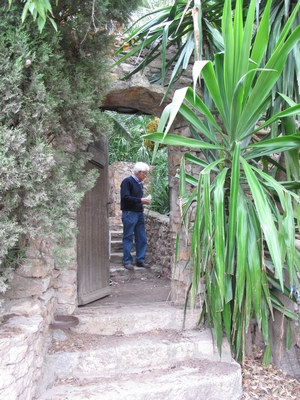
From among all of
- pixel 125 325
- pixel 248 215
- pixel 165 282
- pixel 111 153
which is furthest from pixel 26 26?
pixel 111 153

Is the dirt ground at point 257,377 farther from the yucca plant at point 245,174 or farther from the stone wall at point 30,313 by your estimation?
the yucca plant at point 245,174

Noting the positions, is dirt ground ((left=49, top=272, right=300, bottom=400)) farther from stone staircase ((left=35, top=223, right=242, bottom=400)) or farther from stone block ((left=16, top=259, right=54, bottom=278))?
stone block ((left=16, top=259, right=54, bottom=278))

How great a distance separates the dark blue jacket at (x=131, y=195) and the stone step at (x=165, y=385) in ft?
8.92

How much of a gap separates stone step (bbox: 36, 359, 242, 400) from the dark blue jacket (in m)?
2.72

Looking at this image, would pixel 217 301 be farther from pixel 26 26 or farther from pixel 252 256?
pixel 26 26

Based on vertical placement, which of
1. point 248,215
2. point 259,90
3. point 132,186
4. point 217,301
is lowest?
point 217,301

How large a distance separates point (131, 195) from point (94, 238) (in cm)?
150

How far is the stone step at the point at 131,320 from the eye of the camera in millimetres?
3131

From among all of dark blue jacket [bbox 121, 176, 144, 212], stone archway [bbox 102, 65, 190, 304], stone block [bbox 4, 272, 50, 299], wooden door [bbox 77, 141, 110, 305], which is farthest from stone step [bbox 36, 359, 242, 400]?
dark blue jacket [bbox 121, 176, 144, 212]

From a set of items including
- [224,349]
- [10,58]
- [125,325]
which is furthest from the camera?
[125,325]

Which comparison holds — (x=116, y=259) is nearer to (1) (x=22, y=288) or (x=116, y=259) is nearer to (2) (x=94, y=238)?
(2) (x=94, y=238)

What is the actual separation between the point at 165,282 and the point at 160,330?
79.4 inches

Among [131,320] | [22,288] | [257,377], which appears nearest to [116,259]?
[131,320]

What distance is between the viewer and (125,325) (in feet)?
10.4
